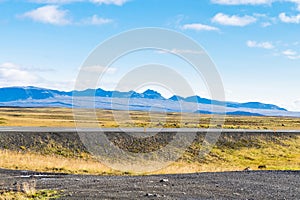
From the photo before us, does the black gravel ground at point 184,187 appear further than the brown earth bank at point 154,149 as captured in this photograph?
No

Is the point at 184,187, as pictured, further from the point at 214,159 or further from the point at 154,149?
the point at 214,159

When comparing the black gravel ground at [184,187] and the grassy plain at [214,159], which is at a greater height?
the black gravel ground at [184,187]

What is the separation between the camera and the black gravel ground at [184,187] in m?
15.8

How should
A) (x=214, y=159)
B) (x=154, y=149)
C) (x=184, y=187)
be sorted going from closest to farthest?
(x=184, y=187) → (x=154, y=149) → (x=214, y=159)

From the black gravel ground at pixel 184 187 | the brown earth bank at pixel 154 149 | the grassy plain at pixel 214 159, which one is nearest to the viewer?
the black gravel ground at pixel 184 187

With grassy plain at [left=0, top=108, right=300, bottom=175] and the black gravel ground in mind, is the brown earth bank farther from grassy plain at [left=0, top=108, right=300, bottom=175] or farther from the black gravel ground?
the black gravel ground

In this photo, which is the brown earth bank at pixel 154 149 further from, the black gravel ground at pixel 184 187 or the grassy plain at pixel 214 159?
the black gravel ground at pixel 184 187

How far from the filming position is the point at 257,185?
61.0 ft

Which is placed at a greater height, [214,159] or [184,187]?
[184,187]

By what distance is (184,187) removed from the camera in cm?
1762

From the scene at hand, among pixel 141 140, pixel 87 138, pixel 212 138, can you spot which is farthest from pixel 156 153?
pixel 212 138

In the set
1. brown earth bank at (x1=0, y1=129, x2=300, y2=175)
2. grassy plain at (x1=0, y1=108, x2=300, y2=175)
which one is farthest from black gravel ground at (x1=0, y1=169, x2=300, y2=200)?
brown earth bank at (x1=0, y1=129, x2=300, y2=175)

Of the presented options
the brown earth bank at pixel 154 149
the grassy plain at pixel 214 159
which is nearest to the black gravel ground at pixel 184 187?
the grassy plain at pixel 214 159

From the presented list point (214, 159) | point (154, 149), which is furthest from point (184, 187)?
point (214, 159)
